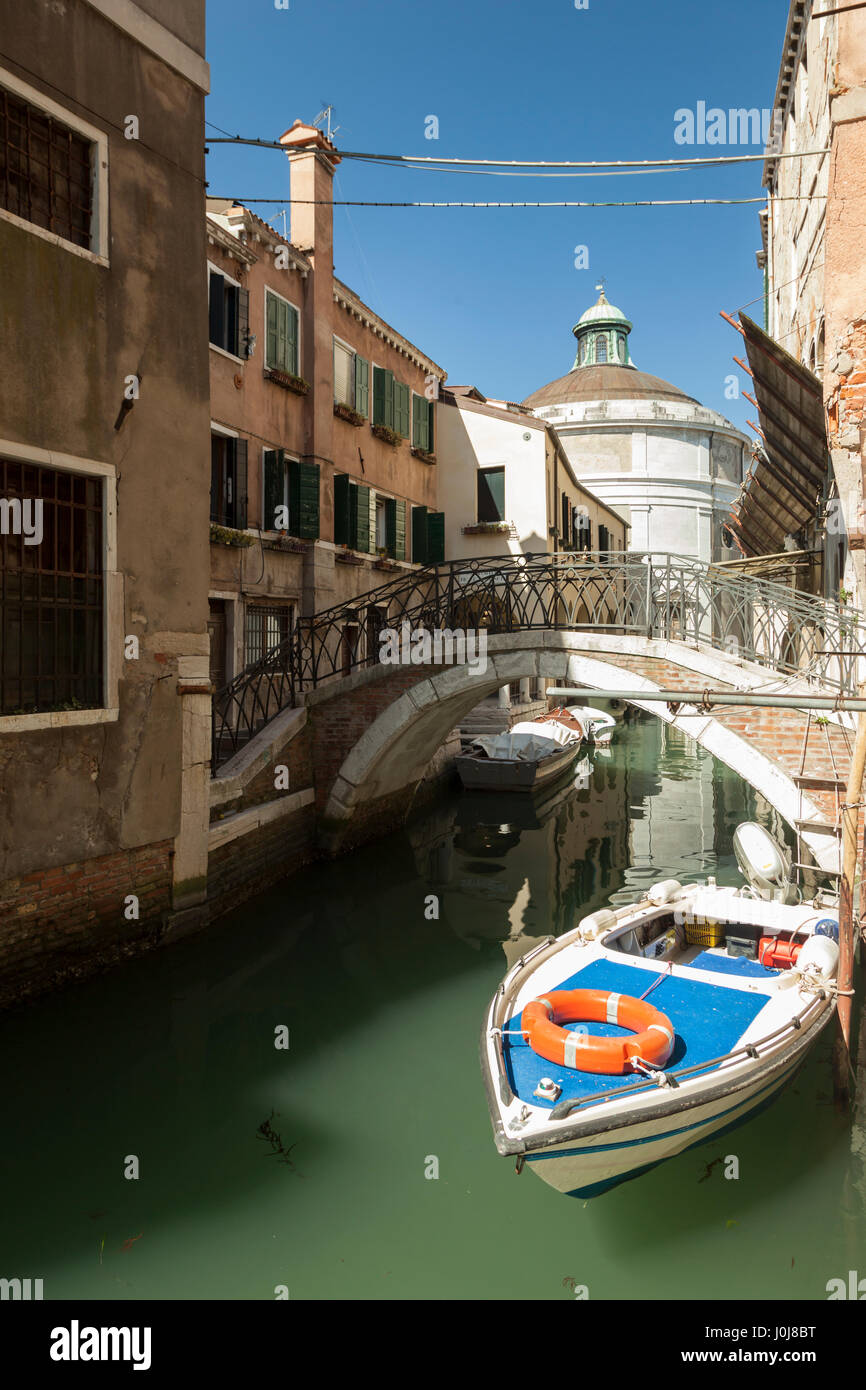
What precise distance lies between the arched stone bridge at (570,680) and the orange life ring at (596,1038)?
3.49 metres

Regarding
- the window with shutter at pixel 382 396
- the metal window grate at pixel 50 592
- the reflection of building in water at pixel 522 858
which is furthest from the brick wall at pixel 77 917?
the window with shutter at pixel 382 396

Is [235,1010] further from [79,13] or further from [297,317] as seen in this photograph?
[297,317]

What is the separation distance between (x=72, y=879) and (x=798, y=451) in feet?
31.3

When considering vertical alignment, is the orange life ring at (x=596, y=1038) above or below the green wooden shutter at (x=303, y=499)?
below

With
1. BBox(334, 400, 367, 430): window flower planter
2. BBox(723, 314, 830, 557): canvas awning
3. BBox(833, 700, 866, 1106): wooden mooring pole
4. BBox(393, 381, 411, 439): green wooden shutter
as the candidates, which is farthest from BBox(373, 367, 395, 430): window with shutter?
BBox(833, 700, 866, 1106): wooden mooring pole

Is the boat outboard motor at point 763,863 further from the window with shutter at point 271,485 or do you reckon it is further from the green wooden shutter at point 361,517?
the green wooden shutter at point 361,517

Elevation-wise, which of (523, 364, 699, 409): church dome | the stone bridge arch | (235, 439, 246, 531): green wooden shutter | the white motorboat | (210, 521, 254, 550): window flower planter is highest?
(523, 364, 699, 409): church dome

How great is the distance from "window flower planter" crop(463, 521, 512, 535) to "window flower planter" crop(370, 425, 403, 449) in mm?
2437

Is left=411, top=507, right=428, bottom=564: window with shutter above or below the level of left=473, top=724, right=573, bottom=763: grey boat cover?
above

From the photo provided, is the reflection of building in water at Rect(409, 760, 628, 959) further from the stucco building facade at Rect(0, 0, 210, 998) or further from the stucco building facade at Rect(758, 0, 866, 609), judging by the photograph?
the stucco building facade at Rect(758, 0, 866, 609)

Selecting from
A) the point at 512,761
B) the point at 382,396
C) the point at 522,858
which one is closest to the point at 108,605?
the point at 522,858

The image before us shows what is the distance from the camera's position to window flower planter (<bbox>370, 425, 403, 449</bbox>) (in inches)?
607

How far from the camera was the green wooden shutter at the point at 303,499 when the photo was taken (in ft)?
42.5

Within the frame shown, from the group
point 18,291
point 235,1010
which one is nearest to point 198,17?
point 18,291
